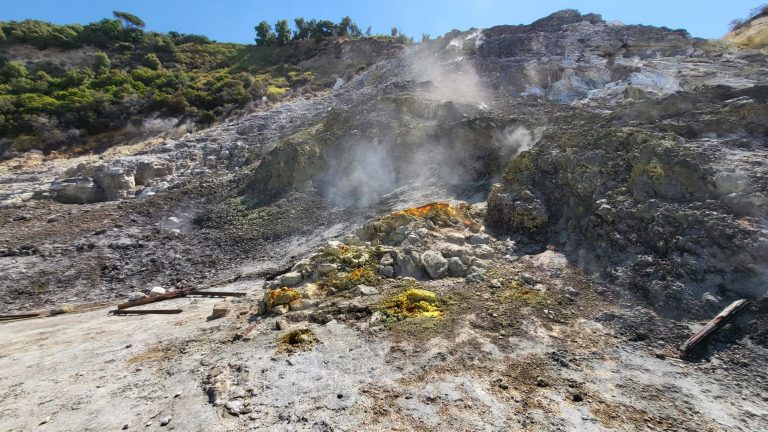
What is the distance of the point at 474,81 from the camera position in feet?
66.2

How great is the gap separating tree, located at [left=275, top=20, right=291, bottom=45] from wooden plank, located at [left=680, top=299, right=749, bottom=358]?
51.2 m

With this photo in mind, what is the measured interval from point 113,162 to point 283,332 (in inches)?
571

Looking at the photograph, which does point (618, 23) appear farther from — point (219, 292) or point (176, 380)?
point (176, 380)

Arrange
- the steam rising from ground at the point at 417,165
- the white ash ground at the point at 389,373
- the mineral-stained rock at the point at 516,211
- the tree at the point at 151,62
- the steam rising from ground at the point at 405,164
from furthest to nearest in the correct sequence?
1. the tree at the point at 151,62
2. the steam rising from ground at the point at 405,164
3. the steam rising from ground at the point at 417,165
4. the mineral-stained rock at the point at 516,211
5. the white ash ground at the point at 389,373

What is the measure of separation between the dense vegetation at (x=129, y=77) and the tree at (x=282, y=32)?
12cm

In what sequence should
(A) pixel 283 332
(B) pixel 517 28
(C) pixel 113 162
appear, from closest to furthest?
(A) pixel 283 332, (C) pixel 113 162, (B) pixel 517 28

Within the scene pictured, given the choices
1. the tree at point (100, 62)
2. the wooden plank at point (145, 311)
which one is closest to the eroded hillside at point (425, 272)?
the wooden plank at point (145, 311)

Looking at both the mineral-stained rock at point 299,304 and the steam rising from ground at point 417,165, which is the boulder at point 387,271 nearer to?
the mineral-stained rock at point 299,304

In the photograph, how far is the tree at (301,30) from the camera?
49.2 m

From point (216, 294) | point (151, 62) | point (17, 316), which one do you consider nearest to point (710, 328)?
point (216, 294)

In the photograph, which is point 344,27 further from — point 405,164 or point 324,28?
point 405,164

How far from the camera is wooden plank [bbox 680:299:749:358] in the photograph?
504cm

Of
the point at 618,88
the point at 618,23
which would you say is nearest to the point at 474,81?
the point at 618,88

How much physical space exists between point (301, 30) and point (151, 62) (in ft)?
58.8
